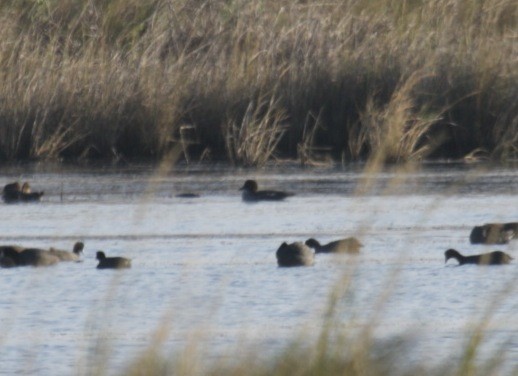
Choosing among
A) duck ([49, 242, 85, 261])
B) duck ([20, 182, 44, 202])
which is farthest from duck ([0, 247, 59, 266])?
duck ([20, 182, 44, 202])

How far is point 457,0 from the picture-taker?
77.5ft

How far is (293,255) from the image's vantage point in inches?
492

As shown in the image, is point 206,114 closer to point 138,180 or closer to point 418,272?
point 138,180

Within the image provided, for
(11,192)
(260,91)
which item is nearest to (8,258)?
(11,192)

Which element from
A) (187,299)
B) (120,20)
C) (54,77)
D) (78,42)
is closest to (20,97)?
(54,77)

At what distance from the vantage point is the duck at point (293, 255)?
1248 cm

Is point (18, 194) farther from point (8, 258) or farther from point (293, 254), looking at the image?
point (293, 254)

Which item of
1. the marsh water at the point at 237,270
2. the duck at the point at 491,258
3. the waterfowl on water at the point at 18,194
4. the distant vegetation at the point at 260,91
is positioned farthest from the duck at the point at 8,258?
the distant vegetation at the point at 260,91

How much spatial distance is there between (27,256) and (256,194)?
4.66 m

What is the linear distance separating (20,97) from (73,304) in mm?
10036

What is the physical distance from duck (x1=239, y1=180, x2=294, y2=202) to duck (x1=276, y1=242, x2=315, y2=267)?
13.2 ft

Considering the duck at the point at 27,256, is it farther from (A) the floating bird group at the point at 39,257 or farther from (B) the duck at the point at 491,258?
(B) the duck at the point at 491,258

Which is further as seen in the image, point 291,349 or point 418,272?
point 418,272

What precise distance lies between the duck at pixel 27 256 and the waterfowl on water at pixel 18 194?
4109 mm
